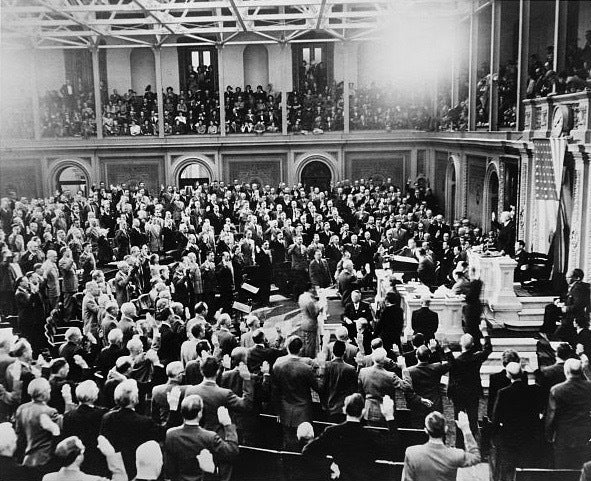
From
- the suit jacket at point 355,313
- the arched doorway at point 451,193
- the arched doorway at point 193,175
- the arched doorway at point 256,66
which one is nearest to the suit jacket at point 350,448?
the suit jacket at point 355,313

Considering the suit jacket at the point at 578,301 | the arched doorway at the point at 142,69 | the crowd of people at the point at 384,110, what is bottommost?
the suit jacket at the point at 578,301

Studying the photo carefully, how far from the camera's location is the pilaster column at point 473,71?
20.2 metres

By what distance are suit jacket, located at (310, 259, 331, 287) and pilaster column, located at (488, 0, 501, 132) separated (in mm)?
Answer: 7320

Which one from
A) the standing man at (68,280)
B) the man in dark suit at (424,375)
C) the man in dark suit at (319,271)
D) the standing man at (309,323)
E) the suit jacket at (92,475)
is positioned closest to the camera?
the suit jacket at (92,475)

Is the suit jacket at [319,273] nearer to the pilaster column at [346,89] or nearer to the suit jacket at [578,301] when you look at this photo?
the suit jacket at [578,301]

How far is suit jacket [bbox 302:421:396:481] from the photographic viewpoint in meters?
5.30

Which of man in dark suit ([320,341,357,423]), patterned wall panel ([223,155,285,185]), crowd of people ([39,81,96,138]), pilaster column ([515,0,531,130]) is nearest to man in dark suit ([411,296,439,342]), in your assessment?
man in dark suit ([320,341,357,423])

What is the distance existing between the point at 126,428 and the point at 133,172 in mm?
22810

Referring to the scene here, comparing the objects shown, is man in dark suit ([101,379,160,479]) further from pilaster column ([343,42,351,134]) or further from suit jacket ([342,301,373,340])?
pilaster column ([343,42,351,134])

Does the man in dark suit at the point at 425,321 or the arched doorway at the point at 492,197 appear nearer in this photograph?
the man in dark suit at the point at 425,321

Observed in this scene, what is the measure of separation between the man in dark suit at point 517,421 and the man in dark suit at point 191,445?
2.79 metres

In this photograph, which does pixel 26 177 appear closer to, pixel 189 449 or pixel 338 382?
pixel 338 382

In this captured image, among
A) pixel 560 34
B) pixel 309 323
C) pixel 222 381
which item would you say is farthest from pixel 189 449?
pixel 560 34

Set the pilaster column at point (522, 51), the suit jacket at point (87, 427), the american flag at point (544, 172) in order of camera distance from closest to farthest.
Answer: the suit jacket at point (87, 427), the american flag at point (544, 172), the pilaster column at point (522, 51)
